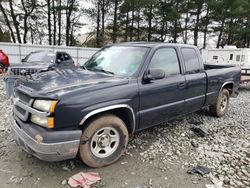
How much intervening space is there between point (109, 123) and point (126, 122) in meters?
0.43

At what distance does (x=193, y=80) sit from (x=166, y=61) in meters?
0.81

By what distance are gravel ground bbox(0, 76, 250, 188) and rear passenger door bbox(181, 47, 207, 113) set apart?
641 mm

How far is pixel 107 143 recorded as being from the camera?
3238mm

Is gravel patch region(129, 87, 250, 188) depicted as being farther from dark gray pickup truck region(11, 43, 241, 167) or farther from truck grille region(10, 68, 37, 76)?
truck grille region(10, 68, 37, 76)

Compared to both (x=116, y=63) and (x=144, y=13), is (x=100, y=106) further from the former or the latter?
(x=144, y=13)

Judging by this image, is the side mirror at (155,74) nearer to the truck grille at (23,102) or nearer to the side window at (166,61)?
the side window at (166,61)

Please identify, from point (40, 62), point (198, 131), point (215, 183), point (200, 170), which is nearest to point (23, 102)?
point (200, 170)

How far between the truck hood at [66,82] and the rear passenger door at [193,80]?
5.49 feet

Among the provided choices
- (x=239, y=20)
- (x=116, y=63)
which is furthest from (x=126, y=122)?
(x=239, y=20)

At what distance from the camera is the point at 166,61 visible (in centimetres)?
404

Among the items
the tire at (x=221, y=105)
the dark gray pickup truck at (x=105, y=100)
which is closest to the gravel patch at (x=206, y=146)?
the tire at (x=221, y=105)

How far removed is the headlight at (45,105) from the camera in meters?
2.59

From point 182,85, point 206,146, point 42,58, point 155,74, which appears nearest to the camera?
point 155,74

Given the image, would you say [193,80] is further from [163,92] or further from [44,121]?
[44,121]
